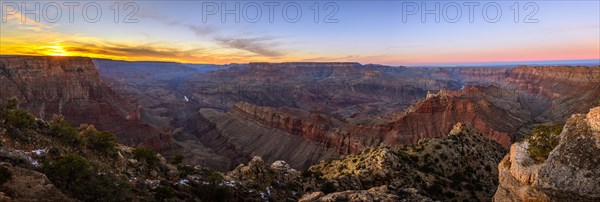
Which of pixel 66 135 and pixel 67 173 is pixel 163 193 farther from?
pixel 66 135

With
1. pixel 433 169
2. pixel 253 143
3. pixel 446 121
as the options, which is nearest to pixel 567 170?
pixel 433 169

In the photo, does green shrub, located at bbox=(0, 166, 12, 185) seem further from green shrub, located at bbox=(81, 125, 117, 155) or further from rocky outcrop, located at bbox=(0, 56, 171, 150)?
rocky outcrop, located at bbox=(0, 56, 171, 150)

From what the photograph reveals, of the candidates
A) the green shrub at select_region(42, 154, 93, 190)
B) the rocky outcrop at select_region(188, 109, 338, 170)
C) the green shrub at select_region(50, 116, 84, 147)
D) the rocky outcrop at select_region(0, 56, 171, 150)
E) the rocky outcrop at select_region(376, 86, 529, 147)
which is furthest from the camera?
the rocky outcrop at select_region(0, 56, 171, 150)

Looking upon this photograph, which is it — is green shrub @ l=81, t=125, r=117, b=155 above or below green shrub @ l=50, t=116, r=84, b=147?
below

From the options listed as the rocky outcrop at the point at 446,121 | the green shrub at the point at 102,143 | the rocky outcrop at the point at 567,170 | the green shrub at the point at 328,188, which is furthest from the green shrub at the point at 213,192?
the rocky outcrop at the point at 446,121

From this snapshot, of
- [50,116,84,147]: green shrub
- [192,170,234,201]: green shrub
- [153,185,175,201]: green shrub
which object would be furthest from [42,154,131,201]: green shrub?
[50,116,84,147]: green shrub

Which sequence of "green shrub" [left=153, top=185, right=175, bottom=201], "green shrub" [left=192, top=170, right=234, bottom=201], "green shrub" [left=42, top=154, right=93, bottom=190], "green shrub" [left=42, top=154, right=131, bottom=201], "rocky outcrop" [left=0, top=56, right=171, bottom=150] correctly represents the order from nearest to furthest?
"green shrub" [left=42, top=154, right=131, bottom=201], "green shrub" [left=42, top=154, right=93, bottom=190], "green shrub" [left=153, top=185, right=175, bottom=201], "green shrub" [left=192, top=170, right=234, bottom=201], "rocky outcrop" [left=0, top=56, right=171, bottom=150]
